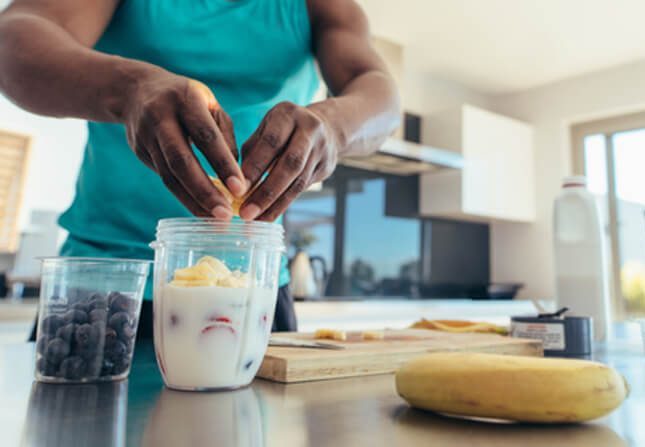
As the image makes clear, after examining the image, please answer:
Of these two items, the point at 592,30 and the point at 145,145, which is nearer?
the point at 145,145

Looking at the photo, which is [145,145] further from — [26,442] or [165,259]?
[26,442]

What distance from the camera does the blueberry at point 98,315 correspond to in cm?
51

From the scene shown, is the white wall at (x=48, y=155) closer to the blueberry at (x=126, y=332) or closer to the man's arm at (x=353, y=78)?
the man's arm at (x=353, y=78)

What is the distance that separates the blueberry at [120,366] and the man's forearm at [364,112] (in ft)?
Result: 1.22

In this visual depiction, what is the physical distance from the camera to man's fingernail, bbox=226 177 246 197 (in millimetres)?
520

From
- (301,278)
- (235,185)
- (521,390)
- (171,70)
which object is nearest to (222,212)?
(235,185)

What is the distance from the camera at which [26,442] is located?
12.8 inches

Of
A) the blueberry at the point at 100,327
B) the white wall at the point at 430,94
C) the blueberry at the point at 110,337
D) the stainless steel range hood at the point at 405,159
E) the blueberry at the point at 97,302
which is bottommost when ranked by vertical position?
the blueberry at the point at 110,337

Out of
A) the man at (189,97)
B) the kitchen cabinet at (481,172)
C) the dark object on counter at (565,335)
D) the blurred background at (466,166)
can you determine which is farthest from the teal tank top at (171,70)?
the kitchen cabinet at (481,172)

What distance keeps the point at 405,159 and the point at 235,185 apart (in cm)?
271

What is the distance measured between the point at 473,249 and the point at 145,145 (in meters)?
3.73

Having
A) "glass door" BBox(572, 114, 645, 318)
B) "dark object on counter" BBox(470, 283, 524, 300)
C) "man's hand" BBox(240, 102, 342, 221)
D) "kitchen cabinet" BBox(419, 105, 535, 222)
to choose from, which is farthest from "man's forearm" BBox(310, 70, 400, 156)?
"glass door" BBox(572, 114, 645, 318)

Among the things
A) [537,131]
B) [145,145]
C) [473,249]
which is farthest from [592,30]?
[145,145]

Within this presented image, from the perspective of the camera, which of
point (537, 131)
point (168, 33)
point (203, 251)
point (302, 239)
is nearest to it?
point (203, 251)
